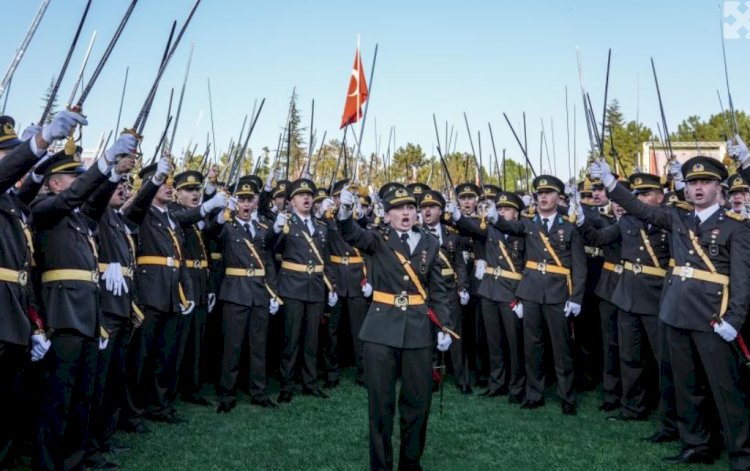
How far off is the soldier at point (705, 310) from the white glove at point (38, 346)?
5249 mm

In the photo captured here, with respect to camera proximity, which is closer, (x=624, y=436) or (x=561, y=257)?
(x=624, y=436)

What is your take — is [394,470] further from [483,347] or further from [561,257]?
[483,347]

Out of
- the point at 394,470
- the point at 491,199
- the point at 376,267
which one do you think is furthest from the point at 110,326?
the point at 491,199

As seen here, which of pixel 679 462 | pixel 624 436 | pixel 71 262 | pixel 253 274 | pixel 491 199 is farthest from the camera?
pixel 491 199

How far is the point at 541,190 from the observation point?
29.0 ft

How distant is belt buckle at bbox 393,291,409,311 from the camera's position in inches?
233

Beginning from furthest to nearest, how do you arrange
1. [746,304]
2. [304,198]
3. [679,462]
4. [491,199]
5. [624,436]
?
[491,199] < [304,198] < [624,436] < [679,462] < [746,304]

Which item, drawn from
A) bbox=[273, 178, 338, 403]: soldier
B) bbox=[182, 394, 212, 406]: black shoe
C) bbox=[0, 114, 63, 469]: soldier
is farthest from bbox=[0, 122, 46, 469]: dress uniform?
bbox=[273, 178, 338, 403]: soldier

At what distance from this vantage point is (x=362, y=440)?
7000 millimetres

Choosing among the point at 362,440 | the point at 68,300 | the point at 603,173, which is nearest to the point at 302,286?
the point at 362,440

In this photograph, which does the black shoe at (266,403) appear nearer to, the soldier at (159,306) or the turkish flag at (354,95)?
the soldier at (159,306)

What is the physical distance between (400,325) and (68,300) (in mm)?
2696

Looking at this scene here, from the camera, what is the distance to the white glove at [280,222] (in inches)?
329

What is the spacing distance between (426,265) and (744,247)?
2.89m
